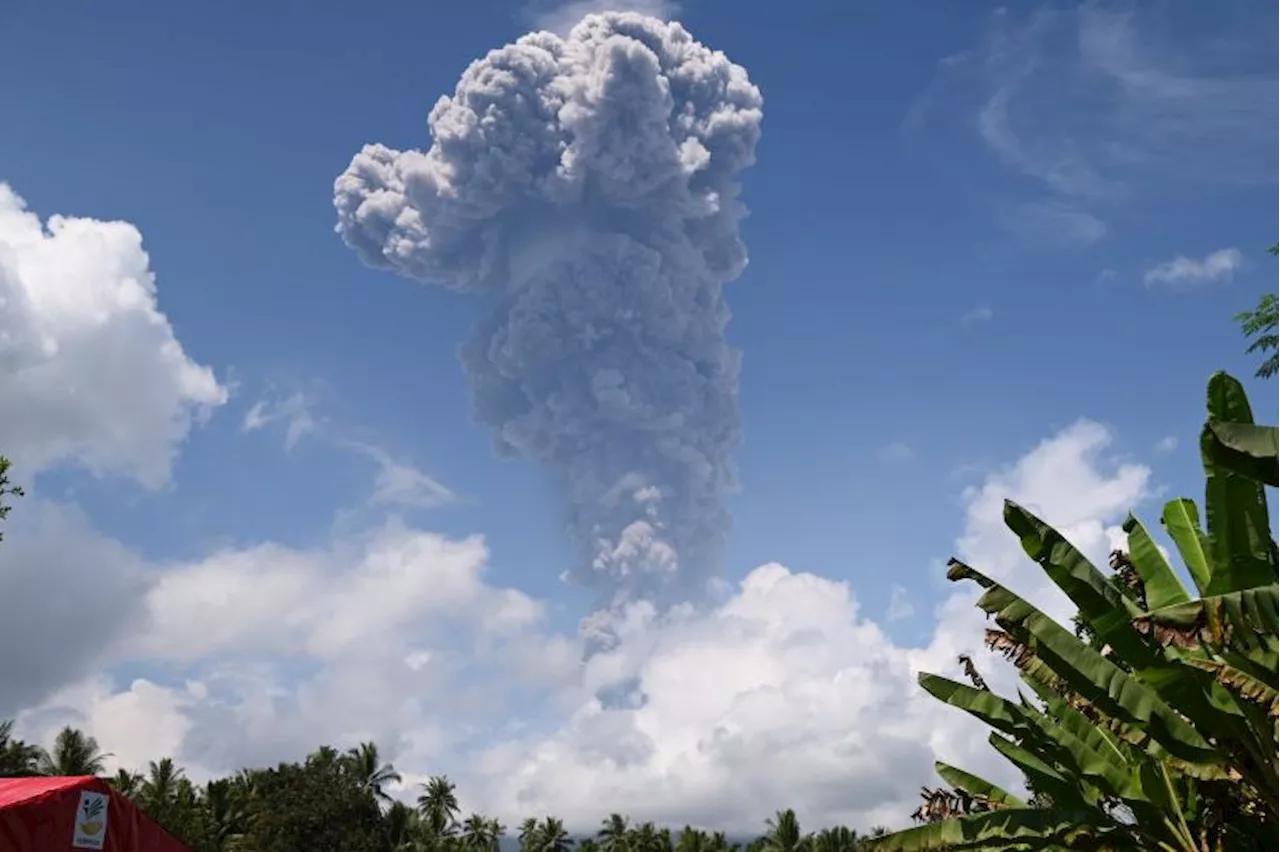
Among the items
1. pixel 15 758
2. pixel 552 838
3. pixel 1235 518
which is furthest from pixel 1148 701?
pixel 552 838

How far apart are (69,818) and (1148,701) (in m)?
8.58

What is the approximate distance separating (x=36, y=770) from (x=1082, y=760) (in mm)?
55414

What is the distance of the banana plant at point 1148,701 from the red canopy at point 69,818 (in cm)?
766

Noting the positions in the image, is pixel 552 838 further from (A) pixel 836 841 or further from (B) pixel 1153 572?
(B) pixel 1153 572

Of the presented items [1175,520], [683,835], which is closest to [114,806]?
[1175,520]

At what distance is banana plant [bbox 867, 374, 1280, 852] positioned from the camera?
33.3 ft

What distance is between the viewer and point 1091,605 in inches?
425

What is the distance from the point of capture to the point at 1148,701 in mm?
10273

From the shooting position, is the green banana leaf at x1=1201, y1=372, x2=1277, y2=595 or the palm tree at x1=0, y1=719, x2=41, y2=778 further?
the palm tree at x1=0, y1=719, x2=41, y2=778

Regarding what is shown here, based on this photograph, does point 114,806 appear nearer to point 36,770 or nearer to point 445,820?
point 36,770

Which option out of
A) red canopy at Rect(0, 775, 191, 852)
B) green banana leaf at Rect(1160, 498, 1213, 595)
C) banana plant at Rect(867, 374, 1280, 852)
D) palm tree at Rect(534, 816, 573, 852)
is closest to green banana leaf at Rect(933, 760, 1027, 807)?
banana plant at Rect(867, 374, 1280, 852)

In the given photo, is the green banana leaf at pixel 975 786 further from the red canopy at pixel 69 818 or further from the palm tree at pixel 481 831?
the palm tree at pixel 481 831

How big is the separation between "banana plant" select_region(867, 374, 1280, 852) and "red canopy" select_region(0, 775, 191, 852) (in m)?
7.66

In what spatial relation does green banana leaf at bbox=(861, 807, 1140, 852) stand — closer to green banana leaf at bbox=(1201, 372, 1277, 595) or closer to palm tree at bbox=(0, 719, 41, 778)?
green banana leaf at bbox=(1201, 372, 1277, 595)
